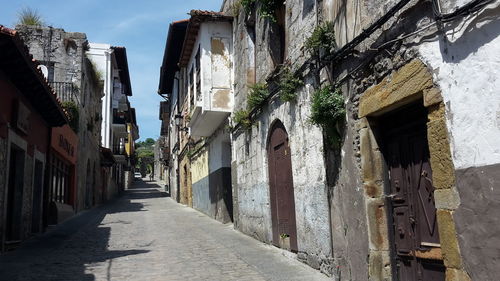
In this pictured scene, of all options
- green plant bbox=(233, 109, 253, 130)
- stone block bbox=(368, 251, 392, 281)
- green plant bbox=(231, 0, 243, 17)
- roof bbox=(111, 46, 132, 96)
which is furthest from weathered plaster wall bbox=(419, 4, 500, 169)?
roof bbox=(111, 46, 132, 96)

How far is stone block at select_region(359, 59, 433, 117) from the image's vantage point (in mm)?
4285

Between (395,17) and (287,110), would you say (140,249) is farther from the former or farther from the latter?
(395,17)

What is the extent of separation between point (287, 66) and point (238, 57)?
380cm

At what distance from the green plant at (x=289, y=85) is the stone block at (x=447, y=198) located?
350 centimetres

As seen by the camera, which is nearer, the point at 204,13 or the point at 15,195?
the point at 15,195

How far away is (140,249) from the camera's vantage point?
885cm

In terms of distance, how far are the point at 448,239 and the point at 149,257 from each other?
554 cm

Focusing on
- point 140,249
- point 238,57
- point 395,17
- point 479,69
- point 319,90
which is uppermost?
point 238,57

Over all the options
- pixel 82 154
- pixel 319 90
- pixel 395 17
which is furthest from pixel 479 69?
pixel 82 154

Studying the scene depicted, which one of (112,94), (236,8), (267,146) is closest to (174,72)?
(112,94)

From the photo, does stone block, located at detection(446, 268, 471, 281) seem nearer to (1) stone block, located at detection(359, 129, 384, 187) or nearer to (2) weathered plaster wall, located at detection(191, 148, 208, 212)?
(1) stone block, located at detection(359, 129, 384, 187)

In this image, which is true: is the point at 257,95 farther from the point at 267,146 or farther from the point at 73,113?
the point at 73,113

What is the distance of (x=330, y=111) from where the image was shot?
19.4 ft

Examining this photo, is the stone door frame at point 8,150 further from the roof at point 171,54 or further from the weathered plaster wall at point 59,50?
the roof at point 171,54
